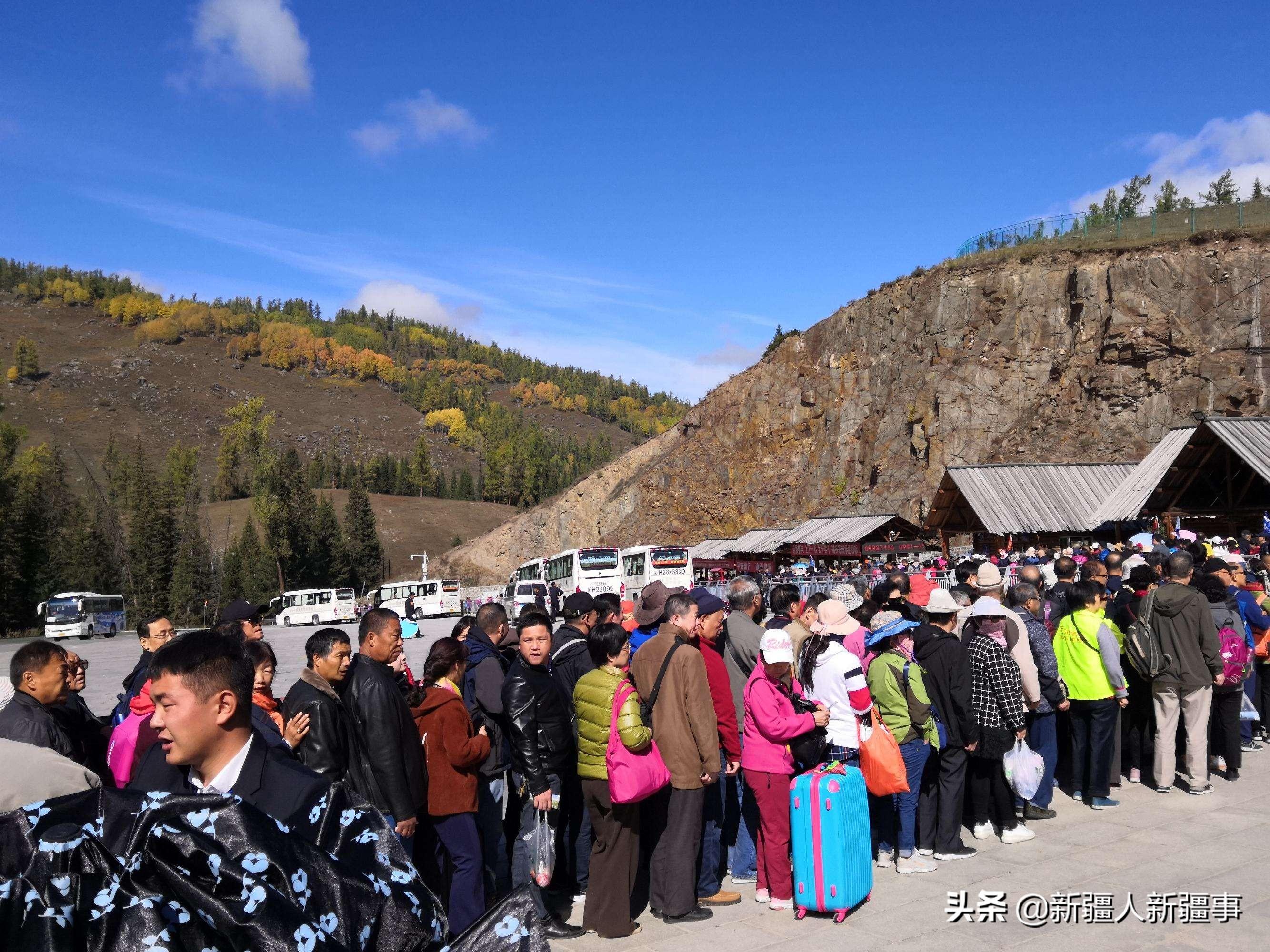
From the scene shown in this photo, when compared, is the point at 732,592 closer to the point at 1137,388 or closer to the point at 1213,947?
the point at 1213,947

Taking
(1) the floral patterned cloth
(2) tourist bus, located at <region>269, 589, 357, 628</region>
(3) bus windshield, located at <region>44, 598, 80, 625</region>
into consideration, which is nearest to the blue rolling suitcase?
(1) the floral patterned cloth

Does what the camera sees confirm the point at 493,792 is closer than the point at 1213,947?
No

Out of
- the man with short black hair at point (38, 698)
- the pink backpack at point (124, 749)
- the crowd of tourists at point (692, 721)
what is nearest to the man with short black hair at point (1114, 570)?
the crowd of tourists at point (692, 721)

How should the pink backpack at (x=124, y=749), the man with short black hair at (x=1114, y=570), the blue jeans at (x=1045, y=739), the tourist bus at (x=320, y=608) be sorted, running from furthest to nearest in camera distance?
the tourist bus at (x=320, y=608)
the man with short black hair at (x=1114, y=570)
the blue jeans at (x=1045, y=739)
the pink backpack at (x=124, y=749)

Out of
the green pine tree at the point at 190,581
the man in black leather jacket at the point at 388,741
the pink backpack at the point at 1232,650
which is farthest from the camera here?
the green pine tree at the point at 190,581

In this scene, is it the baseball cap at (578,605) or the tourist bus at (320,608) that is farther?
the tourist bus at (320,608)

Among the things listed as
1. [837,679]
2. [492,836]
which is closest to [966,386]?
[837,679]

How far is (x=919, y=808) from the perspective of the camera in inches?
265

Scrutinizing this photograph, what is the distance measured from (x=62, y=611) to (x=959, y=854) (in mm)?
53529

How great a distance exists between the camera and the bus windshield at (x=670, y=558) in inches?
1534

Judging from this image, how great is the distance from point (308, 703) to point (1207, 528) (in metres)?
24.6

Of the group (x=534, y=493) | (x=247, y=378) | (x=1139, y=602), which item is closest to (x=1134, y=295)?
(x=1139, y=602)

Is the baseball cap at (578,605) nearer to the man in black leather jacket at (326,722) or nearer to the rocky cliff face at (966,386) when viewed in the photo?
the man in black leather jacket at (326,722)

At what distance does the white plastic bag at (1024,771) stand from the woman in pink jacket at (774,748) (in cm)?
183
